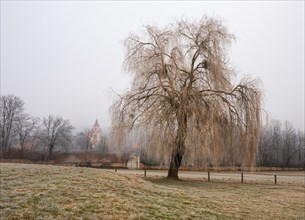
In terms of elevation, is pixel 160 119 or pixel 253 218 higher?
pixel 160 119

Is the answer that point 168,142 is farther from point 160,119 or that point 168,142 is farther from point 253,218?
point 253,218

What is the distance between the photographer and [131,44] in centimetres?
2058

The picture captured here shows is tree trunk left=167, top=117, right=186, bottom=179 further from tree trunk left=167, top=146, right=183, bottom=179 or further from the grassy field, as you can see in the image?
the grassy field

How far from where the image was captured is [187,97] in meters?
18.2

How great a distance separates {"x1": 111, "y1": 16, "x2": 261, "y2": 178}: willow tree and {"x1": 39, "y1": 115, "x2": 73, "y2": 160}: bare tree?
48.2 m

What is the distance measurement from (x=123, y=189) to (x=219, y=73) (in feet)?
36.7

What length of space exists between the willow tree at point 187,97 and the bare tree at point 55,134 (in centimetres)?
4825

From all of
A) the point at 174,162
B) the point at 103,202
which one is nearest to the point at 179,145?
the point at 174,162

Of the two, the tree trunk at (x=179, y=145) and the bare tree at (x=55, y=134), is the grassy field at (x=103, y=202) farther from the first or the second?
the bare tree at (x=55, y=134)

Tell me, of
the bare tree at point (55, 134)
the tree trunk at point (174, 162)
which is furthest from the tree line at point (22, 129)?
the tree trunk at point (174, 162)

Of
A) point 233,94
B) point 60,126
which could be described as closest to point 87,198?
point 233,94

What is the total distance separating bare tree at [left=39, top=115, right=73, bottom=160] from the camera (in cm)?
6658

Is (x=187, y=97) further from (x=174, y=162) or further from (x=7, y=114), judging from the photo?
(x=7, y=114)

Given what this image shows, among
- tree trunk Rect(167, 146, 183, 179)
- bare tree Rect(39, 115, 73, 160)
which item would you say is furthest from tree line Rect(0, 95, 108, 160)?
tree trunk Rect(167, 146, 183, 179)
